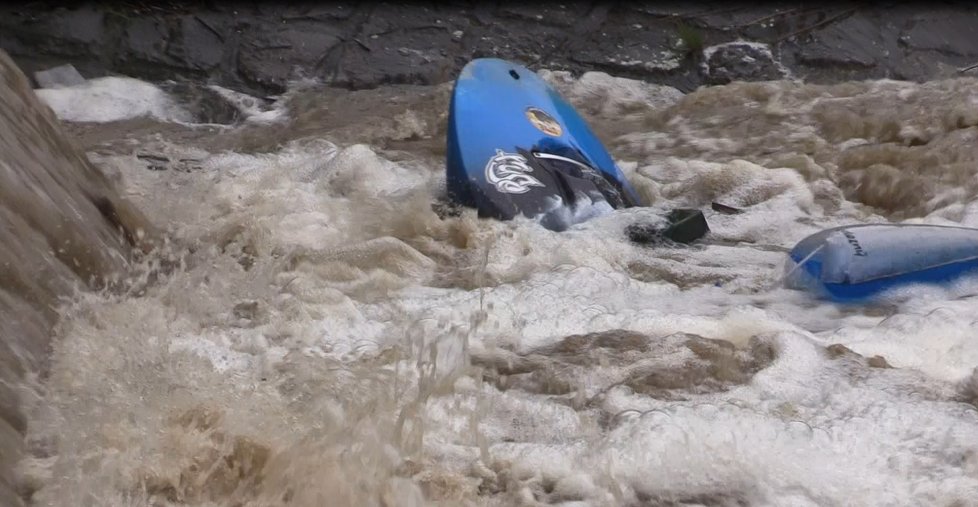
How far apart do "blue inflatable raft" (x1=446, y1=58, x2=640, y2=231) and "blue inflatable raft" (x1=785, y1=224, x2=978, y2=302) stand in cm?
71

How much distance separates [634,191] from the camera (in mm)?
3344

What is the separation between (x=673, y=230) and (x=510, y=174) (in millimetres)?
503

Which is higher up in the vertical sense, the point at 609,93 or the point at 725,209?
the point at 725,209

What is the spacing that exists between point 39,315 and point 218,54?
3.26 m

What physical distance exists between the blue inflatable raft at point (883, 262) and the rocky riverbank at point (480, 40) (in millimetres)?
2318

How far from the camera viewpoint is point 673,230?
2.78m

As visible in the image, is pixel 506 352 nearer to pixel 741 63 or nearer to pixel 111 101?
pixel 111 101

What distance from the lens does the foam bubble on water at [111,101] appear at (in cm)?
418

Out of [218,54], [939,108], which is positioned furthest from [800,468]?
[218,54]

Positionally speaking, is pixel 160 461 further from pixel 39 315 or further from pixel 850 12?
pixel 850 12

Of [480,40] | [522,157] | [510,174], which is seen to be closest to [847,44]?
[480,40]

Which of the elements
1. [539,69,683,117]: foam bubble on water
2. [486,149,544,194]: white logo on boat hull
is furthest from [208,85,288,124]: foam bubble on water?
[486,149,544,194]: white logo on boat hull

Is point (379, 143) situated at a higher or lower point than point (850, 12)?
lower

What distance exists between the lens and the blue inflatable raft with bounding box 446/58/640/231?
2904mm
